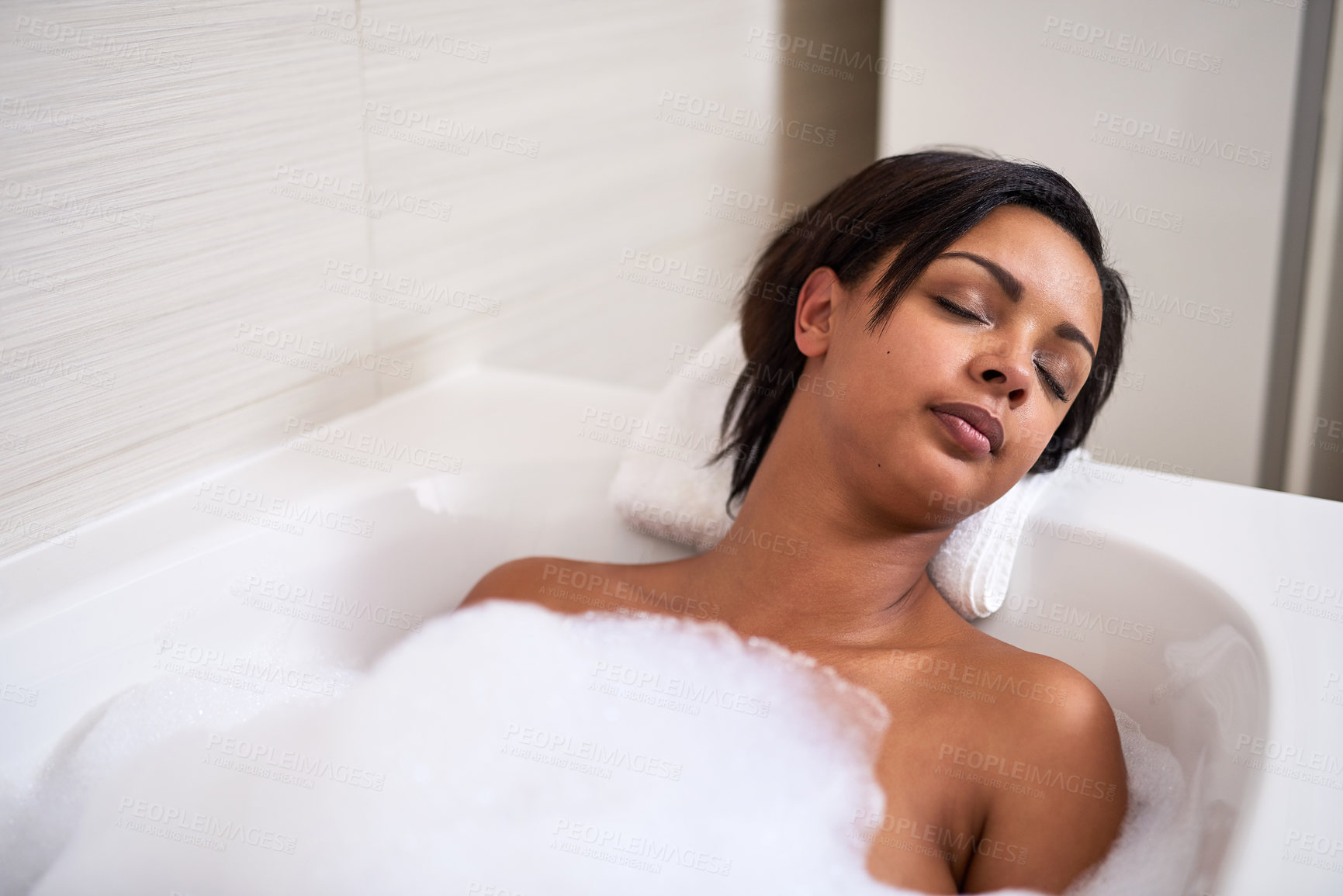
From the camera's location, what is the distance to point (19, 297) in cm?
90

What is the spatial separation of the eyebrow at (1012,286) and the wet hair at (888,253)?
35 mm

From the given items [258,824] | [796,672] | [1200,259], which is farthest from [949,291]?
[1200,259]

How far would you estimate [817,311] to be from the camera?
100cm

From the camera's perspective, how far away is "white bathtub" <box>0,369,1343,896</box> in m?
0.75

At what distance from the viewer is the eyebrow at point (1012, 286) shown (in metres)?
0.86

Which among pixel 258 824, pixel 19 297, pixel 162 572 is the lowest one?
pixel 258 824

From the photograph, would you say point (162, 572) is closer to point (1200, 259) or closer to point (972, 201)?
point (972, 201)

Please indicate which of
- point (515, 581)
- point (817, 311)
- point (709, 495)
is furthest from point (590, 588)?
point (817, 311)

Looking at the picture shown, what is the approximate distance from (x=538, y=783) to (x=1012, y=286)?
Result: 1.78 ft

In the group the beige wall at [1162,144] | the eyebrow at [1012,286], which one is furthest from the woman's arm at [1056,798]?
the beige wall at [1162,144]

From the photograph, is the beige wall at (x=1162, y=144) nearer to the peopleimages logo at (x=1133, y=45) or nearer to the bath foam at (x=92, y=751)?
the peopleimages logo at (x=1133, y=45)

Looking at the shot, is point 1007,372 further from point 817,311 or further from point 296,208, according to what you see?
point 296,208

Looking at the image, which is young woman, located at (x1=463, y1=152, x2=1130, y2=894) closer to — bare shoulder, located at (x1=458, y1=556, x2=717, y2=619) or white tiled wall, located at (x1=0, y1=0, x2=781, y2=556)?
bare shoulder, located at (x1=458, y1=556, x2=717, y2=619)

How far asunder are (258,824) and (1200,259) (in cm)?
147
